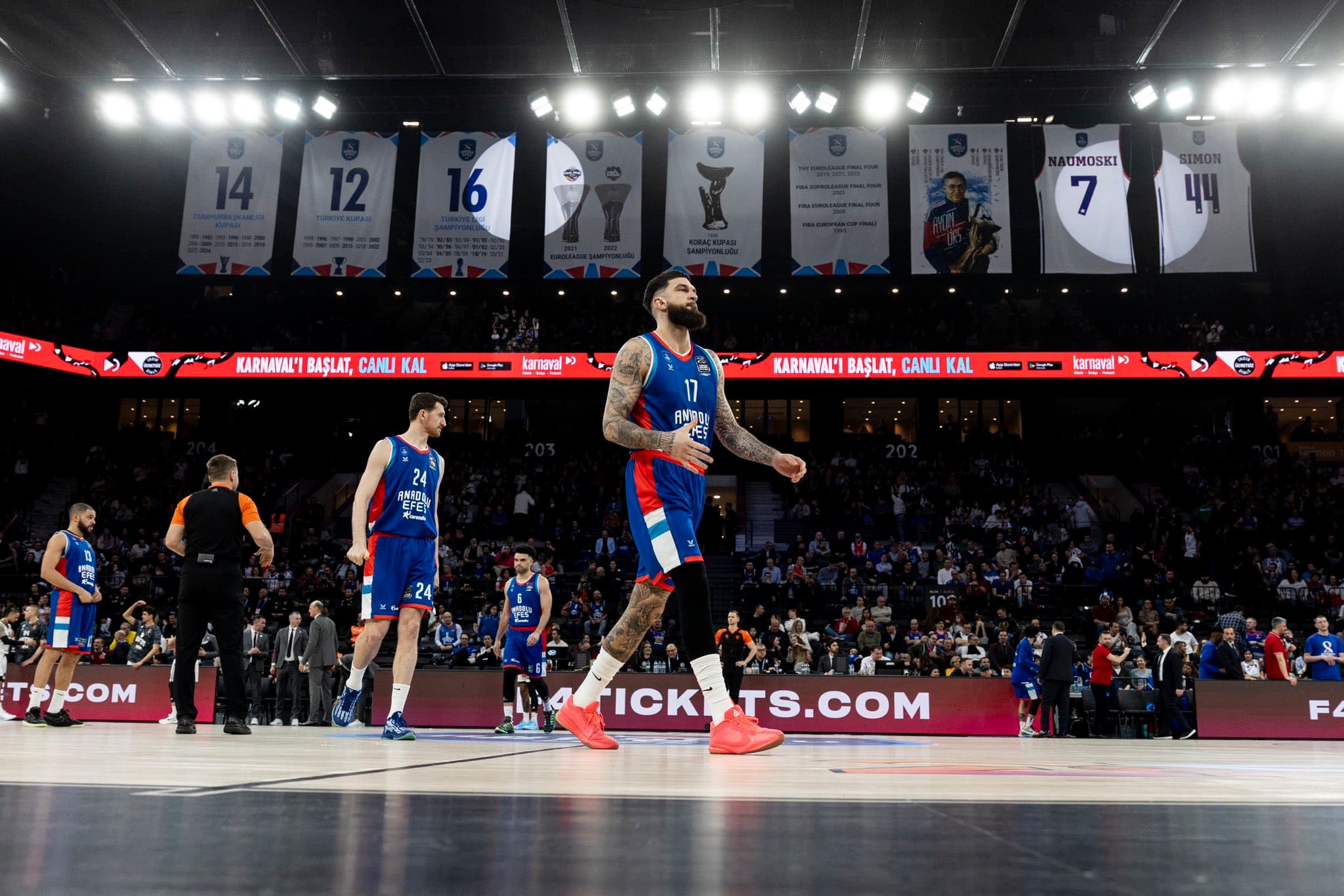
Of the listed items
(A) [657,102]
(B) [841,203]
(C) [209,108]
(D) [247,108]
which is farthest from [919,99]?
(C) [209,108]

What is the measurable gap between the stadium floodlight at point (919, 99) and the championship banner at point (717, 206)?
117 inches

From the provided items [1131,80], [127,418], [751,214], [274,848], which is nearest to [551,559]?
[751,214]

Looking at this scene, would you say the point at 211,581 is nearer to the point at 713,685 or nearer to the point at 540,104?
the point at 713,685

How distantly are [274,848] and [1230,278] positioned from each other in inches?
1408

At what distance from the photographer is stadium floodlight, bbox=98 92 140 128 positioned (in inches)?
722

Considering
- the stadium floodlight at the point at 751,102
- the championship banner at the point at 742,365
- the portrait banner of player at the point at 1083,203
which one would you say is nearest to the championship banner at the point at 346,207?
the championship banner at the point at 742,365

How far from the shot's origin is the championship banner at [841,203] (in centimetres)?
2008

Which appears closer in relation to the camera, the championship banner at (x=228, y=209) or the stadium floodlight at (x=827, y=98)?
the stadium floodlight at (x=827, y=98)

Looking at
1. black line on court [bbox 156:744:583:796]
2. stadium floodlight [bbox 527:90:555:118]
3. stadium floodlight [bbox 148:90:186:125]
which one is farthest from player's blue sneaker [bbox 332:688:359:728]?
stadium floodlight [bbox 148:90:186:125]

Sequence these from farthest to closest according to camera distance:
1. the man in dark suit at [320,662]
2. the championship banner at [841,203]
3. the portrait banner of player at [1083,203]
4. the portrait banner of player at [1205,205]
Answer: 1. the championship banner at [841,203]
2. the portrait banner of player at [1083,203]
3. the portrait banner of player at [1205,205]
4. the man in dark suit at [320,662]

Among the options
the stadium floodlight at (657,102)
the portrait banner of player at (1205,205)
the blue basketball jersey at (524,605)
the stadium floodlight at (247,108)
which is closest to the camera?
the blue basketball jersey at (524,605)

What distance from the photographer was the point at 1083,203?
66.1 ft

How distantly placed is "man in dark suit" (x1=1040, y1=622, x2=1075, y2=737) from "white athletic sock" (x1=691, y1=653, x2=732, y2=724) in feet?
35.2

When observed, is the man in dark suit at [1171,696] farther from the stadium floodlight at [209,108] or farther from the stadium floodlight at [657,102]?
the stadium floodlight at [209,108]
